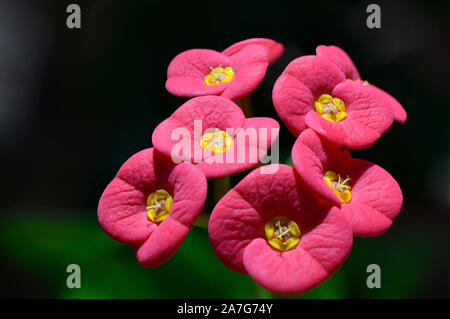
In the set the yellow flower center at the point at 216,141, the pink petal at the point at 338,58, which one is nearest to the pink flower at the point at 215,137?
the yellow flower center at the point at 216,141

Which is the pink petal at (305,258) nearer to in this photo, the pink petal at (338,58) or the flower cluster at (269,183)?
the flower cluster at (269,183)

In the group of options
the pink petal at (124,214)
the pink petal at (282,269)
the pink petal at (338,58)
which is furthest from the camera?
the pink petal at (338,58)

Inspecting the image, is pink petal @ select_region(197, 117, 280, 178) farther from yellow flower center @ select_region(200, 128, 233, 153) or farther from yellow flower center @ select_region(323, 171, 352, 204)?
yellow flower center @ select_region(323, 171, 352, 204)

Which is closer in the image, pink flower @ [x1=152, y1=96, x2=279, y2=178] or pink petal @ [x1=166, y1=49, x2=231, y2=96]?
pink flower @ [x1=152, y1=96, x2=279, y2=178]

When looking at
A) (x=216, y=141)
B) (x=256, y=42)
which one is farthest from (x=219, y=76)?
(x=216, y=141)

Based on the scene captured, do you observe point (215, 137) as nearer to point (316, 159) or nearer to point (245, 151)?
point (245, 151)

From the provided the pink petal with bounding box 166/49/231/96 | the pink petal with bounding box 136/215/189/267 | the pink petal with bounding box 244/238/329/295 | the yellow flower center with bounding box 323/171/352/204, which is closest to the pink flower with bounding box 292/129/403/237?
the yellow flower center with bounding box 323/171/352/204

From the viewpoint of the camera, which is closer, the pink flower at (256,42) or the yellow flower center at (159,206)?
the yellow flower center at (159,206)

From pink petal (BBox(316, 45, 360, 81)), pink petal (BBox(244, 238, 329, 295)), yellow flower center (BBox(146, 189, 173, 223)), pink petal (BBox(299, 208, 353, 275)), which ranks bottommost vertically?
pink petal (BBox(244, 238, 329, 295))
